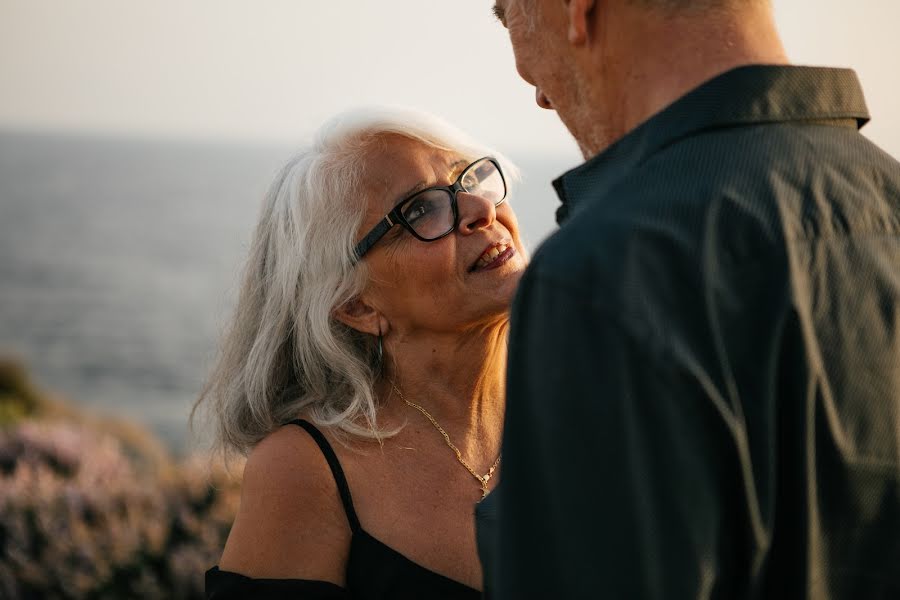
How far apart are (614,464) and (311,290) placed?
1.93 meters

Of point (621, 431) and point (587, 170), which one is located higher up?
point (587, 170)

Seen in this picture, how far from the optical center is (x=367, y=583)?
2543 millimetres

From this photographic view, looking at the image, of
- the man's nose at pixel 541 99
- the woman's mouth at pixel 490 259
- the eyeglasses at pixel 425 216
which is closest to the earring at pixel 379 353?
the eyeglasses at pixel 425 216

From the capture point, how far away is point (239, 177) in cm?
10288

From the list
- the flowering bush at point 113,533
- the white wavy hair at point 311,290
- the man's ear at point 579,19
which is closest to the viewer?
the man's ear at point 579,19

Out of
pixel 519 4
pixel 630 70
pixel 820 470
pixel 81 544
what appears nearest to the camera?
pixel 820 470

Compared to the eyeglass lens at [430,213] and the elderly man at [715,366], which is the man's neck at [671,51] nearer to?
the elderly man at [715,366]

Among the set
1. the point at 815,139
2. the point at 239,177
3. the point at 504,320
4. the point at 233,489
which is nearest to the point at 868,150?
the point at 815,139

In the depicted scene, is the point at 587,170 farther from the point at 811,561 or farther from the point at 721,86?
the point at 811,561

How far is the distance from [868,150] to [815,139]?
116 mm

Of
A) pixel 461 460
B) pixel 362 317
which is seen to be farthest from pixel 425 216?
pixel 461 460

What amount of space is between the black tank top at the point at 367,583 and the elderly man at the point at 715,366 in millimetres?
1366

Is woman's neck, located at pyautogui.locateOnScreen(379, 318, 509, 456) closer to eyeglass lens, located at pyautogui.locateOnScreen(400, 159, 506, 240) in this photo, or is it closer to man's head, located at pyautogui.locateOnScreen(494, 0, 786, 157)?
eyeglass lens, located at pyautogui.locateOnScreen(400, 159, 506, 240)

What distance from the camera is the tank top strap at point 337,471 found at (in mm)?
2594
